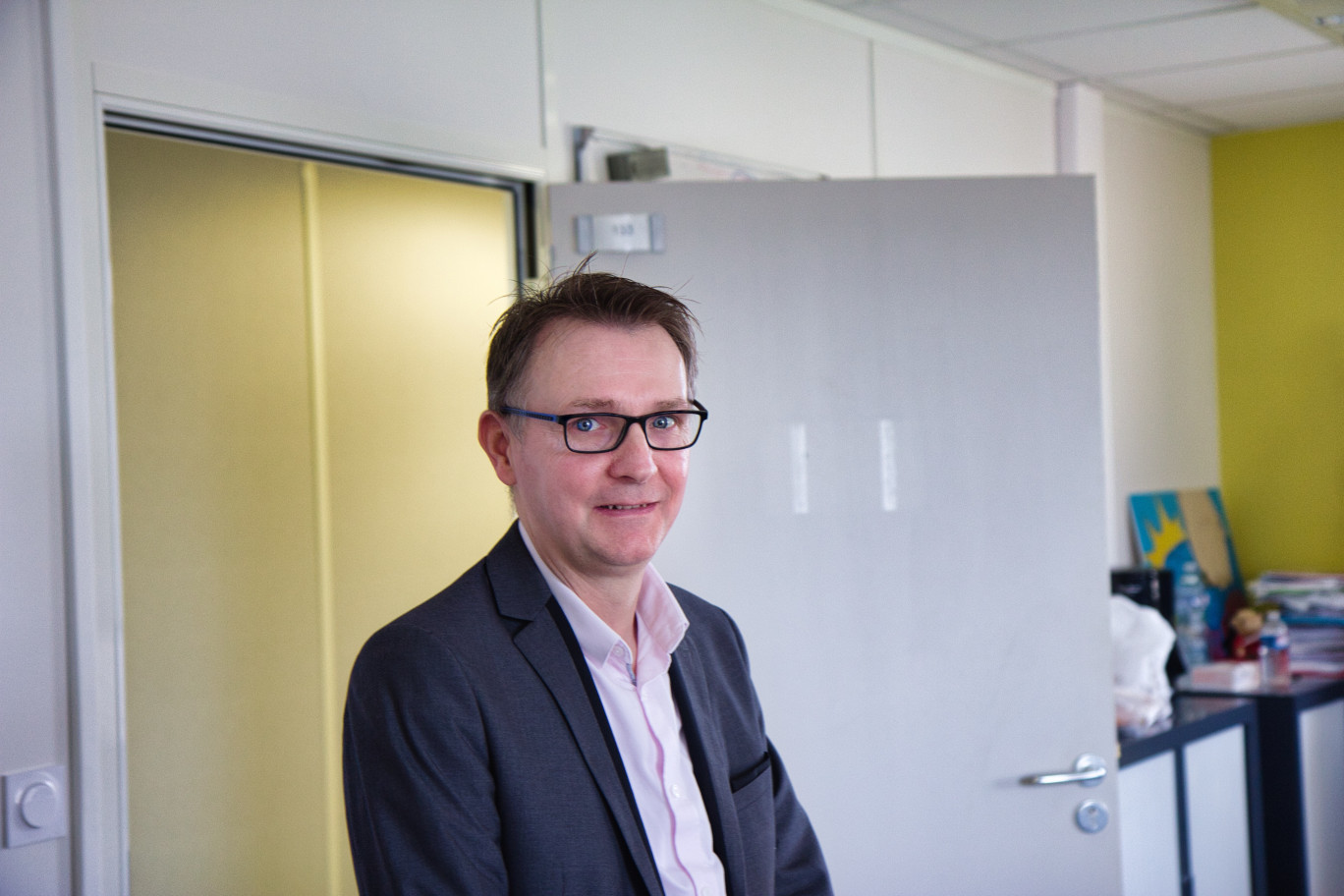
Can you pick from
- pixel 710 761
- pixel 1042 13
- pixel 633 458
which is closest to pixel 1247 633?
pixel 1042 13

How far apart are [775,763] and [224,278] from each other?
1.49 metres

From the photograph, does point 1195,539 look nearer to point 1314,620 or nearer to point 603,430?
point 1314,620

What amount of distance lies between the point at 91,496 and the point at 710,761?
3.25 ft

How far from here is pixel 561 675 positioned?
1.30m

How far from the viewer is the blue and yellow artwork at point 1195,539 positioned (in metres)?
4.16

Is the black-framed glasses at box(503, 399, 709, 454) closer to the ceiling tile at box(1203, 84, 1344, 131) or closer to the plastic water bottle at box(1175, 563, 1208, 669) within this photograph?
the plastic water bottle at box(1175, 563, 1208, 669)

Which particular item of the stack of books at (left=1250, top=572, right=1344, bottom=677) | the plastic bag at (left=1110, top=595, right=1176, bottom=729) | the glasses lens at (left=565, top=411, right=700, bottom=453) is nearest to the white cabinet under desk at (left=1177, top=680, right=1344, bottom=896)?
the stack of books at (left=1250, top=572, right=1344, bottom=677)

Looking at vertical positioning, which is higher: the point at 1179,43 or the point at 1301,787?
the point at 1179,43

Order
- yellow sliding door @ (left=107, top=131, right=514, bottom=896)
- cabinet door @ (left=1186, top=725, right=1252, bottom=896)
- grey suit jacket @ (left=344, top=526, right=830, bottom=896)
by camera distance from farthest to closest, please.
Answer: cabinet door @ (left=1186, top=725, right=1252, bottom=896) < yellow sliding door @ (left=107, top=131, right=514, bottom=896) < grey suit jacket @ (left=344, top=526, right=830, bottom=896)

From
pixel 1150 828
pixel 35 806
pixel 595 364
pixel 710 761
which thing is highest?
pixel 595 364

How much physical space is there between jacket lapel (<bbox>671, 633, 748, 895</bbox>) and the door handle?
121 centimetres

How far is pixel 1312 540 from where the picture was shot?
4.40 m

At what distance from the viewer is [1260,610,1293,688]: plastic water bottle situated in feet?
12.6

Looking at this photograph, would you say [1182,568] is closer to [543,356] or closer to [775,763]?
[775,763]
